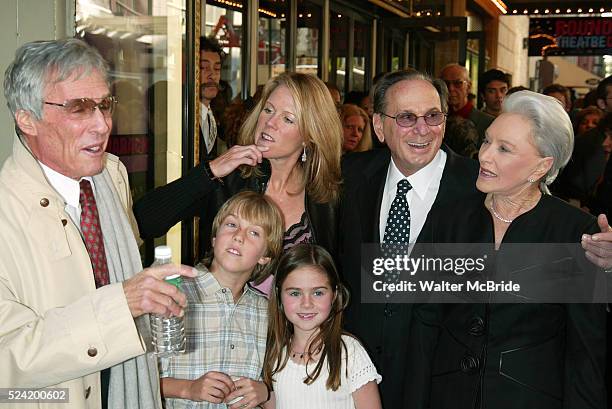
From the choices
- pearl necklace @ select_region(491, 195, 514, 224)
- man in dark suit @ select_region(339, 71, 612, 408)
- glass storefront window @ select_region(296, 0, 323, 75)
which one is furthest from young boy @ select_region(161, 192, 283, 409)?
glass storefront window @ select_region(296, 0, 323, 75)

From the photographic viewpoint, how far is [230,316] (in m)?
2.86

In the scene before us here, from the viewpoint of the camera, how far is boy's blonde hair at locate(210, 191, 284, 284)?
9.64ft

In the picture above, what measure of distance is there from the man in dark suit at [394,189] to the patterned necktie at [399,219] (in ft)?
0.08

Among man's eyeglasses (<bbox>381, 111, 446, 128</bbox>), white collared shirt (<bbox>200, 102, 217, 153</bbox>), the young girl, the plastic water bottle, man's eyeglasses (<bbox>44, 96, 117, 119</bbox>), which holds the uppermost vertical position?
man's eyeglasses (<bbox>44, 96, 117, 119</bbox>)

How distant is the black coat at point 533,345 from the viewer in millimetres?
2553

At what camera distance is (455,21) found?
10289 millimetres

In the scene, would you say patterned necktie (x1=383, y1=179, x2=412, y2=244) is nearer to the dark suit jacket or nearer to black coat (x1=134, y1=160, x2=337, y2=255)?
the dark suit jacket

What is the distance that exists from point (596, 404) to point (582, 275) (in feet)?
1.41

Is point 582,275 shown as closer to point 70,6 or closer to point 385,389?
point 385,389

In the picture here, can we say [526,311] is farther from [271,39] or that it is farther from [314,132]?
[271,39]

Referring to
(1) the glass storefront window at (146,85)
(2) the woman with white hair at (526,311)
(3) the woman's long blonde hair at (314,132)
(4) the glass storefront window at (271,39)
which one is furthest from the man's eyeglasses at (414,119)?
(4) the glass storefront window at (271,39)

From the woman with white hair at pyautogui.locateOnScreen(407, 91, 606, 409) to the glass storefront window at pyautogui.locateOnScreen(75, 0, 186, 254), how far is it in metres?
2.28

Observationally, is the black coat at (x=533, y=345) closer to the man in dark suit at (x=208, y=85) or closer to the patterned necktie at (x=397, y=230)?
the patterned necktie at (x=397, y=230)

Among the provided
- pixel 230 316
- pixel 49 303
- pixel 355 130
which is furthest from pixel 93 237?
pixel 355 130
